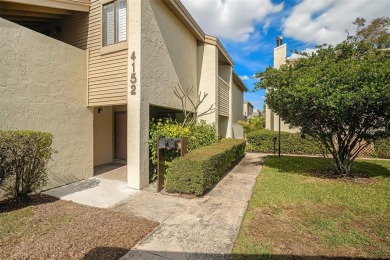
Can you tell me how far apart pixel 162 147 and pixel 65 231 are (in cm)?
306

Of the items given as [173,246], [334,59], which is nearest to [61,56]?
[173,246]

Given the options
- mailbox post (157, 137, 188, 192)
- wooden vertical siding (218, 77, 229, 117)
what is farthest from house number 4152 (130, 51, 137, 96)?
wooden vertical siding (218, 77, 229, 117)

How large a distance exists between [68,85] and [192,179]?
Result: 5.16 m

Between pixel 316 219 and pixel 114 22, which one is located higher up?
pixel 114 22

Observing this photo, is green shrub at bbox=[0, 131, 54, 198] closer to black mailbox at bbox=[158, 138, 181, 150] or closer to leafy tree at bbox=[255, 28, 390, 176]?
black mailbox at bbox=[158, 138, 181, 150]

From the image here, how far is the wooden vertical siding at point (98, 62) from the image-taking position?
6.65 meters

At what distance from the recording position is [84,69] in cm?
732

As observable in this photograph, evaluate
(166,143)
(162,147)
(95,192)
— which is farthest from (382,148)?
(95,192)

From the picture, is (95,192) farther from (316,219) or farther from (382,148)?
(382,148)

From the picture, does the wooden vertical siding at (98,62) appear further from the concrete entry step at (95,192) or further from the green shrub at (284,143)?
the green shrub at (284,143)

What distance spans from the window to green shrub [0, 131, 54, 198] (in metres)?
3.77

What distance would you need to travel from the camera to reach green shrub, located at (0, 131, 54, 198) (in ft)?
14.7

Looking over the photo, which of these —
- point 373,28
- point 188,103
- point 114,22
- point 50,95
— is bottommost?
point 50,95

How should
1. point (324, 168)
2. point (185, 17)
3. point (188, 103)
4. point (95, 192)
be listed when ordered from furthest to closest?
point (188, 103)
point (324, 168)
point (185, 17)
point (95, 192)
